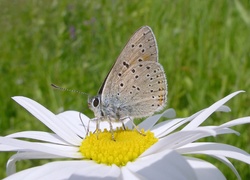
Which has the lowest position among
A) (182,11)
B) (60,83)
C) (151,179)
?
(151,179)

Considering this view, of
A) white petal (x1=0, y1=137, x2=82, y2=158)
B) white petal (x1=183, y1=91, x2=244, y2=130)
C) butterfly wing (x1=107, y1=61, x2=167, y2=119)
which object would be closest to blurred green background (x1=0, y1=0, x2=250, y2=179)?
butterfly wing (x1=107, y1=61, x2=167, y2=119)

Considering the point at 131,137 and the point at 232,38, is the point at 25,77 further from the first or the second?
the point at 131,137

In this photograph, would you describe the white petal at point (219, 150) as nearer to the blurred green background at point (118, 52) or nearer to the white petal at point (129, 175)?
the white petal at point (129, 175)

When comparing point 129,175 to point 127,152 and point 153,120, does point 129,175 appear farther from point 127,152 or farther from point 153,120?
point 153,120

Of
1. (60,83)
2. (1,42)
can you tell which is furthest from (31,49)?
(60,83)

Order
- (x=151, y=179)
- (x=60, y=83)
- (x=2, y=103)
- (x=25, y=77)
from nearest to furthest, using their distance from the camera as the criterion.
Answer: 1. (x=151, y=179)
2. (x=60, y=83)
3. (x=2, y=103)
4. (x=25, y=77)

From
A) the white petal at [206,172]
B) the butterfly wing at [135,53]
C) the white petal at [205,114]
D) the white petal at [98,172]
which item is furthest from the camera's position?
the butterfly wing at [135,53]

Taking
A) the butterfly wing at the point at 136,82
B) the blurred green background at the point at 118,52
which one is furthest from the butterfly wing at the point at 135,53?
the blurred green background at the point at 118,52

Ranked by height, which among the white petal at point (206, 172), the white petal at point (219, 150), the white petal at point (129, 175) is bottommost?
the white petal at point (206, 172)
